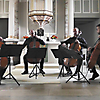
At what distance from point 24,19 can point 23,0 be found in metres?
1.01

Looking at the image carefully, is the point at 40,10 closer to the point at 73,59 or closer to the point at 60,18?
the point at 60,18

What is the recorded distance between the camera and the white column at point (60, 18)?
10.8 metres

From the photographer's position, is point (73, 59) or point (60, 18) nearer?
point (73, 59)

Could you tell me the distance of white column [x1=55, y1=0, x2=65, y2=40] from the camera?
10.8 m

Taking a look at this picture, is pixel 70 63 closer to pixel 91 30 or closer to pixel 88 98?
pixel 88 98

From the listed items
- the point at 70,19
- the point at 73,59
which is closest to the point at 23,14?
the point at 70,19

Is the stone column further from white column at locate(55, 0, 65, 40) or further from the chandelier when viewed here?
white column at locate(55, 0, 65, 40)

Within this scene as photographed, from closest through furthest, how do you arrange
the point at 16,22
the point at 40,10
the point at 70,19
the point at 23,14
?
the point at 40,10 < the point at 70,19 < the point at 16,22 < the point at 23,14

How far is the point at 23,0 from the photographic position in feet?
35.6

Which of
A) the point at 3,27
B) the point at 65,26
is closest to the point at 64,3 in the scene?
the point at 65,26

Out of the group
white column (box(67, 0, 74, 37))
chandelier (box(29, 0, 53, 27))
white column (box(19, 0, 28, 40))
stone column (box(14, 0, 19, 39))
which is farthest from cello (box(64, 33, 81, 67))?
white column (box(19, 0, 28, 40))

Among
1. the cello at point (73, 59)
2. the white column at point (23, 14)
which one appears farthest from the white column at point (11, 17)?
the cello at point (73, 59)

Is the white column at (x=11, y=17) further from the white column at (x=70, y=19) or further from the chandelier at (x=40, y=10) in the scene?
the white column at (x=70, y=19)

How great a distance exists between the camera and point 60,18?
10.9 m
